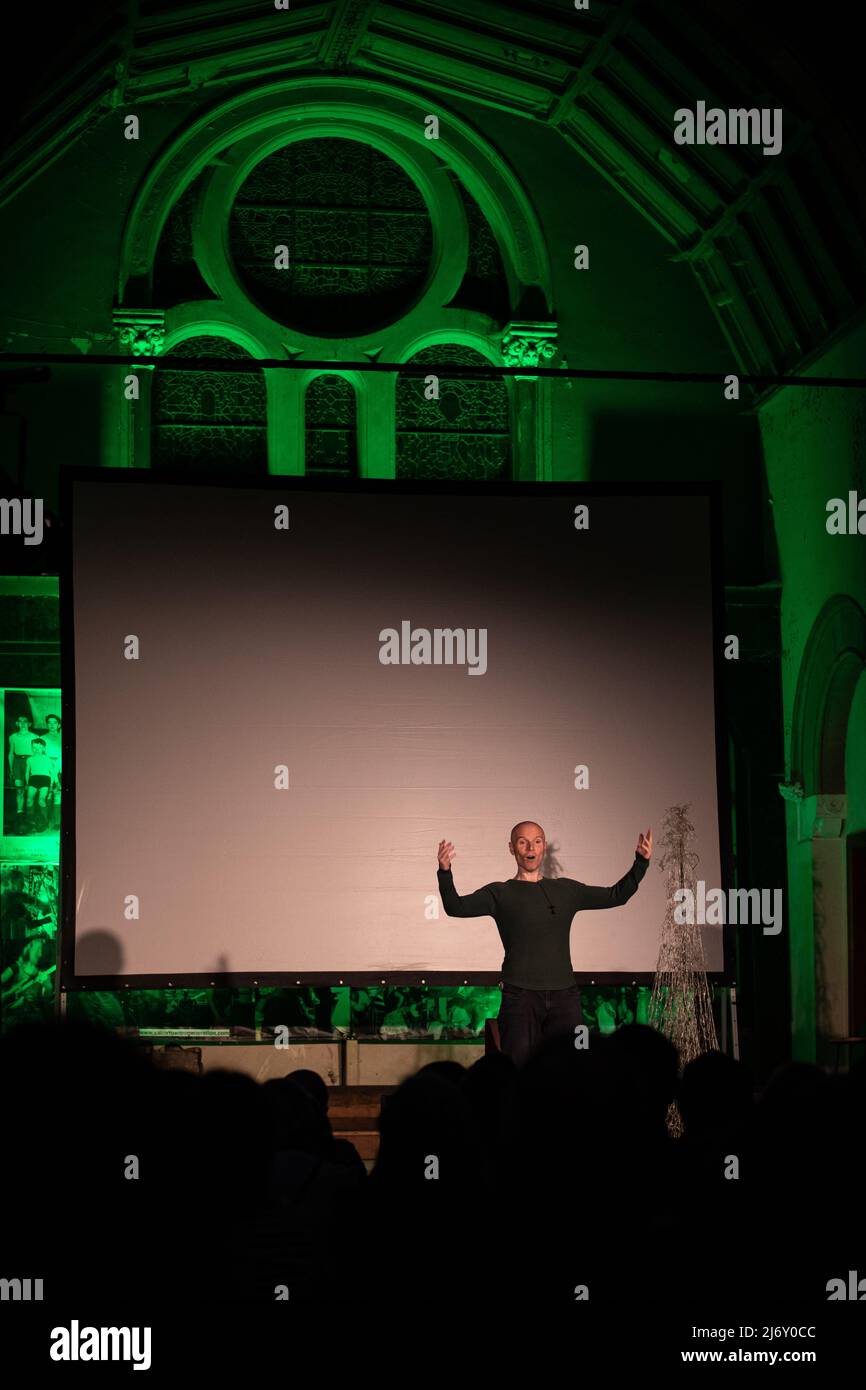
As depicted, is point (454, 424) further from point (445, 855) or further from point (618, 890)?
point (618, 890)

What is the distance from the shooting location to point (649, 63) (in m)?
13.6

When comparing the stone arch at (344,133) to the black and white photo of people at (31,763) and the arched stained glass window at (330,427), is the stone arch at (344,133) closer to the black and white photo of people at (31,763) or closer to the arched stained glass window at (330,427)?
the arched stained glass window at (330,427)

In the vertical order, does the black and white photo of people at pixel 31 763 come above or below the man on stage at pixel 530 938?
above

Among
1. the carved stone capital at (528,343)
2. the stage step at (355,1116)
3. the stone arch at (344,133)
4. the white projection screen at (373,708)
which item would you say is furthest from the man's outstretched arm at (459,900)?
the stone arch at (344,133)

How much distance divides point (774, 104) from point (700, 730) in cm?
504

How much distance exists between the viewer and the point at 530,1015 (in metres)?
8.78

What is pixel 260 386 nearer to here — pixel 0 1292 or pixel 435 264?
pixel 435 264

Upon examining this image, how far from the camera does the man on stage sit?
8.78m

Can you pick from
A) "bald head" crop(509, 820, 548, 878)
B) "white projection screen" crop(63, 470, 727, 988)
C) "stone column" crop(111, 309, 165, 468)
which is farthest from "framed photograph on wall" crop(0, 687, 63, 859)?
"bald head" crop(509, 820, 548, 878)

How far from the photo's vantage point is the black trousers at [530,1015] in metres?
8.70

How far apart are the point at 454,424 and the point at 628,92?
10.9ft

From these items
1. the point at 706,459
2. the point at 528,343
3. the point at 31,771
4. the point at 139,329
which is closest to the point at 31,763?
the point at 31,771

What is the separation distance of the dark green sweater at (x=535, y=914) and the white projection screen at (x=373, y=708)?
107 inches

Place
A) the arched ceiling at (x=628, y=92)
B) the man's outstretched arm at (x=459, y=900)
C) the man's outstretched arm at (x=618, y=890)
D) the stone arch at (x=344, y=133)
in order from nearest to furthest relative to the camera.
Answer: the man's outstretched arm at (x=459, y=900)
the man's outstretched arm at (x=618, y=890)
the arched ceiling at (x=628, y=92)
the stone arch at (x=344, y=133)
